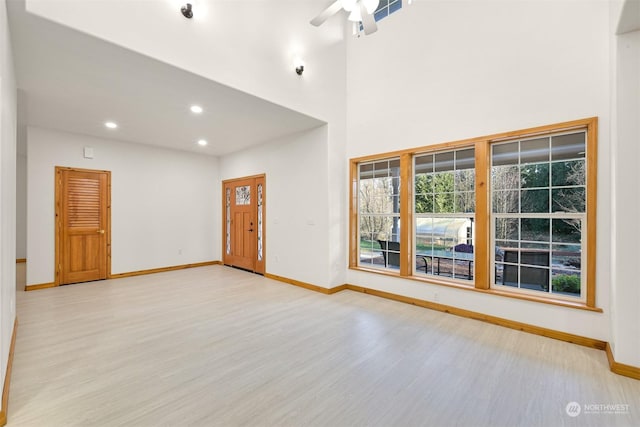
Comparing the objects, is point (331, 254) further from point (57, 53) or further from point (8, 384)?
point (57, 53)

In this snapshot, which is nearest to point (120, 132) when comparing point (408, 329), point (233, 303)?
point (233, 303)

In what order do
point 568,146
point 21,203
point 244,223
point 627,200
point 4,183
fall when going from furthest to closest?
point 21,203 → point 244,223 → point 568,146 → point 627,200 → point 4,183

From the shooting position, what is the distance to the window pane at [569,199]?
9.36ft

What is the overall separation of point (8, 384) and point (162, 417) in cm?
123

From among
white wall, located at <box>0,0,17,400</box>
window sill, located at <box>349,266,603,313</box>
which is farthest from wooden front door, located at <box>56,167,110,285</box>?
window sill, located at <box>349,266,603,313</box>

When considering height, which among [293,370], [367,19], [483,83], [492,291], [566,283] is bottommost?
[293,370]

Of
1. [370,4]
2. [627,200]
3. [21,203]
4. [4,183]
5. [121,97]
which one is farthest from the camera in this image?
[21,203]

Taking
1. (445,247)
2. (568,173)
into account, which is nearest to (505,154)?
(568,173)

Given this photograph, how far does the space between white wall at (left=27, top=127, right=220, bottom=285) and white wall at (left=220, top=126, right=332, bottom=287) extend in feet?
5.81

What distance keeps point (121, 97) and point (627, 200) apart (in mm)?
5197

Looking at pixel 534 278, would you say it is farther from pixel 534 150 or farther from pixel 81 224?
pixel 81 224

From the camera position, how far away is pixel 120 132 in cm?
493

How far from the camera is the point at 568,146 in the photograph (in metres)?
2.92

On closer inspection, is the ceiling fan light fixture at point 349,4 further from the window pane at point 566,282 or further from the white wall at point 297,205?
the window pane at point 566,282
